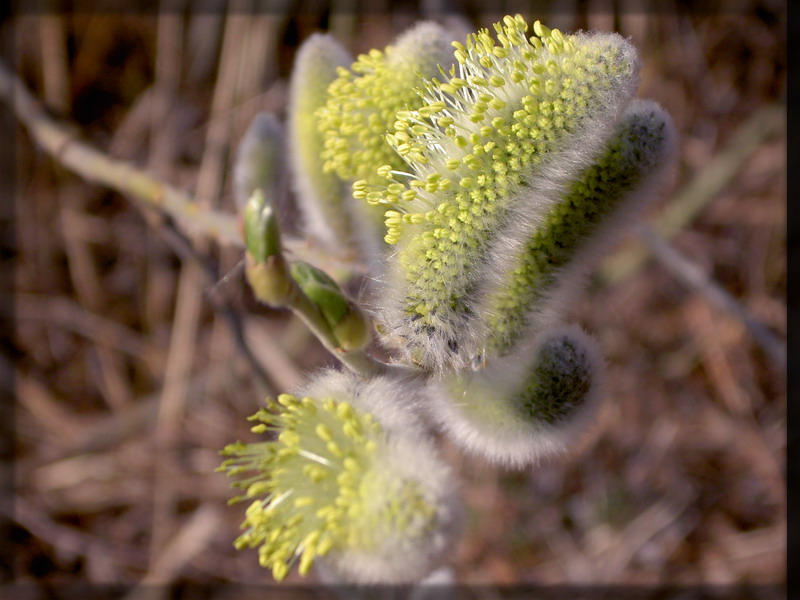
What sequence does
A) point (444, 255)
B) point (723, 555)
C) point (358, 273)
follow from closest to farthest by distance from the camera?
point (444, 255) → point (358, 273) → point (723, 555)

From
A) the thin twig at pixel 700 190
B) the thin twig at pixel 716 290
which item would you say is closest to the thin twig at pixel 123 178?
the thin twig at pixel 716 290

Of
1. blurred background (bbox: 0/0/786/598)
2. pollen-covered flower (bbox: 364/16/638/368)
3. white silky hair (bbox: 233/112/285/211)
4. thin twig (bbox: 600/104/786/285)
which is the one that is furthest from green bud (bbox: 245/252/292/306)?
thin twig (bbox: 600/104/786/285)

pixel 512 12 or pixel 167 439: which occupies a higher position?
pixel 512 12

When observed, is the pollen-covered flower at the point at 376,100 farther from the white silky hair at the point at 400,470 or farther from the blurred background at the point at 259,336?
the blurred background at the point at 259,336

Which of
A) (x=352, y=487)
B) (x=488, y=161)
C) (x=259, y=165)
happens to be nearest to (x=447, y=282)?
(x=488, y=161)

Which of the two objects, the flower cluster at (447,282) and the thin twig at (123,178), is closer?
the flower cluster at (447,282)

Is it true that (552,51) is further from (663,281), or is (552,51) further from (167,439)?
(167,439)
